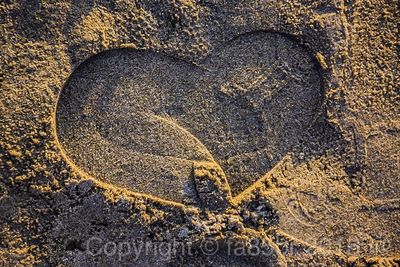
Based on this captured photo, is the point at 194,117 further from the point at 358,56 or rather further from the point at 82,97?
the point at 358,56

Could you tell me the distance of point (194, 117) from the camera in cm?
274

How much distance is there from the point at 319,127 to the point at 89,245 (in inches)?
56.0

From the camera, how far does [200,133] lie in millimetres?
2746

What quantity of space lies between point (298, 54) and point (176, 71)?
0.69m

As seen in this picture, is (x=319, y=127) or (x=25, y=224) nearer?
(x=25, y=224)

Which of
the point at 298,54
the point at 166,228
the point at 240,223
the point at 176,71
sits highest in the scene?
the point at 298,54

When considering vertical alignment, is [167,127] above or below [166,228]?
above

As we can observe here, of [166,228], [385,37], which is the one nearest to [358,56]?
[385,37]

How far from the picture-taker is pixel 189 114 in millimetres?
A: 2738

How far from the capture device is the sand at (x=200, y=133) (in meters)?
2.58

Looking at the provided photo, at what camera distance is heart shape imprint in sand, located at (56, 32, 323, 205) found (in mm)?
2656

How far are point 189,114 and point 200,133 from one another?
0.40 feet

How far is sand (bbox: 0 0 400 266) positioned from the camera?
102 inches

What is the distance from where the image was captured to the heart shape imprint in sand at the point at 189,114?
8.71 feet
